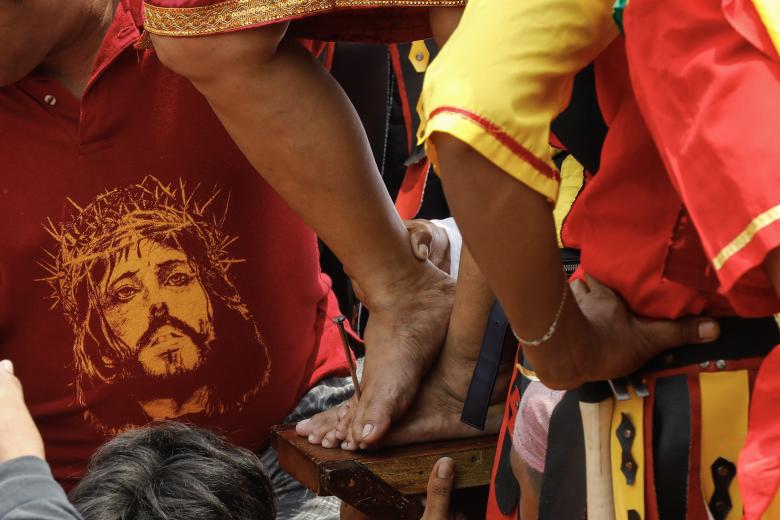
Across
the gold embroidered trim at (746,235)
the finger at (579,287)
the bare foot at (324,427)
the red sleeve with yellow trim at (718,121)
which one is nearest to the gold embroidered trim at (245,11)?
the finger at (579,287)

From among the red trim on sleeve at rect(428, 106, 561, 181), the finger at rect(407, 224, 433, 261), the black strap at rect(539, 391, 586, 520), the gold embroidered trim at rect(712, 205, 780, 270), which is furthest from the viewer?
the finger at rect(407, 224, 433, 261)

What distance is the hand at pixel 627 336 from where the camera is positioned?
4.51ft

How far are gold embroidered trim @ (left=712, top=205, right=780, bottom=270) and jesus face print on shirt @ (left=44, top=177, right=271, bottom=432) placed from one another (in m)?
1.55

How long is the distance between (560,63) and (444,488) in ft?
3.03

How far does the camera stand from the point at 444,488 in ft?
6.28

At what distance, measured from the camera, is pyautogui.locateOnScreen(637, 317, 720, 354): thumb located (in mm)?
1373

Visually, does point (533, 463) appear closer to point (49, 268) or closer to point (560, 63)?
point (560, 63)

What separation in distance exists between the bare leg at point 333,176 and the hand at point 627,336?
640mm

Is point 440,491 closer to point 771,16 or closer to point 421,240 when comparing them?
point 421,240

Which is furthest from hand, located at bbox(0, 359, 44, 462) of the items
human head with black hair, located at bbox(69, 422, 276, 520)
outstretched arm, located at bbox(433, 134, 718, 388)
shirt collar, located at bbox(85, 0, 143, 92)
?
shirt collar, located at bbox(85, 0, 143, 92)

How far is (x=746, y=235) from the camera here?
0.96 m

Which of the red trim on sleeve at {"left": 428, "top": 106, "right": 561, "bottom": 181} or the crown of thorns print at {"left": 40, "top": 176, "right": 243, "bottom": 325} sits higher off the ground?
the red trim on sleeve at {"left": 428, "top": 106, "right": 561, "bottom": 181}

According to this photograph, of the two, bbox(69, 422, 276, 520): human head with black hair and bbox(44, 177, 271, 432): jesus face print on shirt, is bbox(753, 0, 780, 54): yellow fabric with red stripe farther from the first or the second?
bbox(44, 177, 271, 432): jesus face print on shirt

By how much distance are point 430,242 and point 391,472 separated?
1.64 ft
